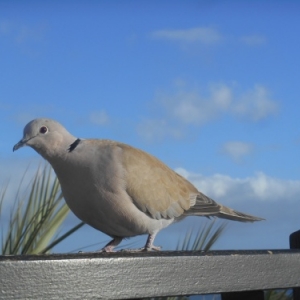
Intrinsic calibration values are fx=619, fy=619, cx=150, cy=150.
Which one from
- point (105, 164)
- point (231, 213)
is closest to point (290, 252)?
point (105, 164)

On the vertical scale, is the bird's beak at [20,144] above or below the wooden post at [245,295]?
above

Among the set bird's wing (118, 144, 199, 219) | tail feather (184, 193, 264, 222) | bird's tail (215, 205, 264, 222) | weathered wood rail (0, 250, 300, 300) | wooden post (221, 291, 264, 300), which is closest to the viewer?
weathered wood rail (0, 250, 300, 300)

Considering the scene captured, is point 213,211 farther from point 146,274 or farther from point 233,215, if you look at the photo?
point 146,274

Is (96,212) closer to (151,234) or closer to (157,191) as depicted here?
(151,234)

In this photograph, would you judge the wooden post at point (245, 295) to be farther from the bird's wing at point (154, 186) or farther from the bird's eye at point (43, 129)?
the bird's eye at point (43, 129)

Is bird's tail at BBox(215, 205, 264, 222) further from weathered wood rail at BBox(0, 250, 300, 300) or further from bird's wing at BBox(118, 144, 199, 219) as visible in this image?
weathered wood rail at BBox(0, 250, 300, 300)

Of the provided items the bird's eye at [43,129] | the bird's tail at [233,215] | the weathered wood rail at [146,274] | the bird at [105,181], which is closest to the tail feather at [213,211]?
the bird's tail at [233,215]

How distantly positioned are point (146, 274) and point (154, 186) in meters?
0.99

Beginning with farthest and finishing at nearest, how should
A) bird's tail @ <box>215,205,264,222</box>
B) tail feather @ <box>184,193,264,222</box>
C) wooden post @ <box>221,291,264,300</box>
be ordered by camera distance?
bird's tail @ <box>215,205,264,222</box> < tail feather @ <box>184,193,264,222</box> < wooden post @ <box>221,291,264,300</box>

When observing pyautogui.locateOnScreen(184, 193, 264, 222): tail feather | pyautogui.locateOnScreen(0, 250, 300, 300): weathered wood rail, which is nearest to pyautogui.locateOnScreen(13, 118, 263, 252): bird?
pyautogui.locateOnScreen(184, 193, 264, 222): tail feather

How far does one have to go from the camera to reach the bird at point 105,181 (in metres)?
1.87

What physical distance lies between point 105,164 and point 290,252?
0.68 meters

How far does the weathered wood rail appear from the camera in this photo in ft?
3.31

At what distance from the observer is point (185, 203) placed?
230 cm
